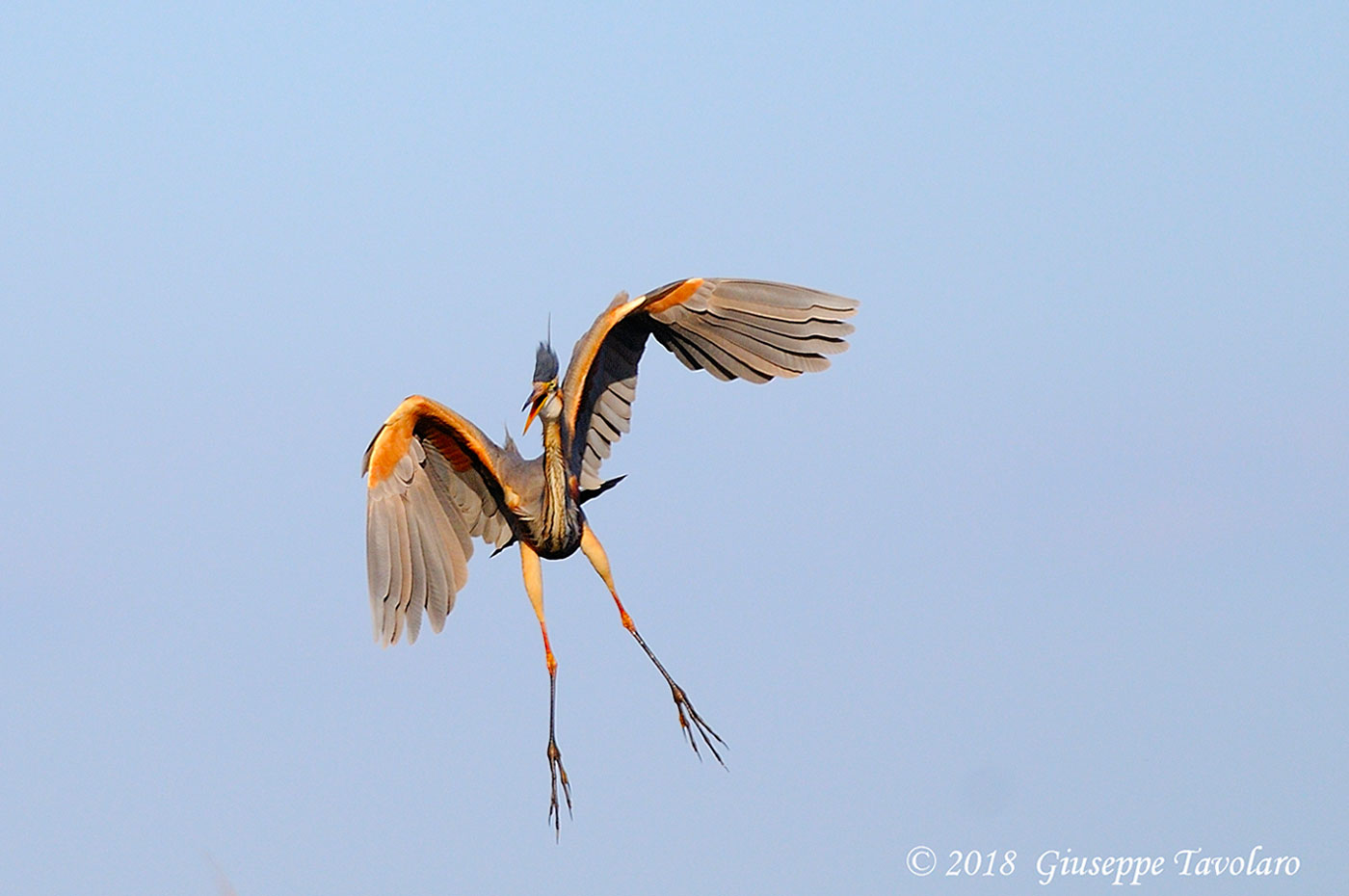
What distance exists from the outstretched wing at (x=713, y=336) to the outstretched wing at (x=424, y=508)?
0.70 metres

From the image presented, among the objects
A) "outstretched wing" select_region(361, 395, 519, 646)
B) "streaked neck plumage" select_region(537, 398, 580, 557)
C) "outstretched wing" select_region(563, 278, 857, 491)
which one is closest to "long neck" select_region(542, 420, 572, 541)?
"streaked neck plumage" select_region(537, 398, 580, 557)

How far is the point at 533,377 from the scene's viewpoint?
1205cm

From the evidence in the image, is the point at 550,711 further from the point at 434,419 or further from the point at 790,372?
the point at 790,372

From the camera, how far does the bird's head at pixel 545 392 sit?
11914 millimetres

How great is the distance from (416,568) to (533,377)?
146 centimetres

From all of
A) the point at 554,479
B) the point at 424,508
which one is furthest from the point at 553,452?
Result: the point at 424,508

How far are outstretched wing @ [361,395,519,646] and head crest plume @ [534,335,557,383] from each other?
21.7 inches

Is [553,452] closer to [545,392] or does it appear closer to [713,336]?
[545,392]

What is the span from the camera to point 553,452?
471 inches

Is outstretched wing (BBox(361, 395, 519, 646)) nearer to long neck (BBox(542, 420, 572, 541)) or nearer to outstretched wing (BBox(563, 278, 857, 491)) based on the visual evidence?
long neck (BBox(542, 420, 572, 541))

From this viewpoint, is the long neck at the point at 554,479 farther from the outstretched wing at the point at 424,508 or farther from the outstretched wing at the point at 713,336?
the outstretched wing at the point at 713,336

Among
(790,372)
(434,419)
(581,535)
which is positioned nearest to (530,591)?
(581,535)

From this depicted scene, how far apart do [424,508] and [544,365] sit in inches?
50.0

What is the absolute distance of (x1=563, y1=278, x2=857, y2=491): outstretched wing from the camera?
12875mm
